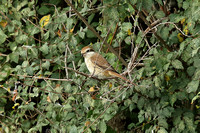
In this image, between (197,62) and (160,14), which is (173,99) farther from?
(160,14)

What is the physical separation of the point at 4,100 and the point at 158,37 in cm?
264

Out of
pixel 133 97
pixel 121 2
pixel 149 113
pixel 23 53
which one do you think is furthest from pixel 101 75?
pixel 121 2

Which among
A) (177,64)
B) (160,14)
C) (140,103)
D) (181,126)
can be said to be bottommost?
(181,126)

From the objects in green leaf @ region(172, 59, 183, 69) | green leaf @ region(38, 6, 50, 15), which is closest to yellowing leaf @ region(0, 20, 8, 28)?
green leaf @ region(38, 6, 50, 15)

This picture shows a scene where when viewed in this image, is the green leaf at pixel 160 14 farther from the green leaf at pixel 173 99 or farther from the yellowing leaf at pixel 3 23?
the yellowing leaf at pixel 3 23

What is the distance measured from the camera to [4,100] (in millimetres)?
5258

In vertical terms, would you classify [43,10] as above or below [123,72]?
above

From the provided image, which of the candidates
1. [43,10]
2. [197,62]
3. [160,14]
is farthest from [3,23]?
[197,62]

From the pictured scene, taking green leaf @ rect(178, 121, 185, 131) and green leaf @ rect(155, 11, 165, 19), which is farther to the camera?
green leaf @ rect(155, 11, 165, 19)

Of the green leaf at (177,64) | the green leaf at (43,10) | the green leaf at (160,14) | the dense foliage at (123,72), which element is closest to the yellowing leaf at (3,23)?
the dense foliage at (123,72)

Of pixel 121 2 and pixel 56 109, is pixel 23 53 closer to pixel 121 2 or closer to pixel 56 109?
pixel 56 109

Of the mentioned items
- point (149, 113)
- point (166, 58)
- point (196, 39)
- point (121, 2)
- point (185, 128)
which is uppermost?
point (121, 2)

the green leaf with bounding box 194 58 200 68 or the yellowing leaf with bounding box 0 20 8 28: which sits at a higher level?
the yellowing leaf with bounding box 0 20 8 28

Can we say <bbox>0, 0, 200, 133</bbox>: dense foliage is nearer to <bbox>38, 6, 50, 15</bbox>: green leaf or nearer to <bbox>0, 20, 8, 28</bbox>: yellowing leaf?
<bbox>0, 20, 8, 28</bbox>: yellowing leaf
